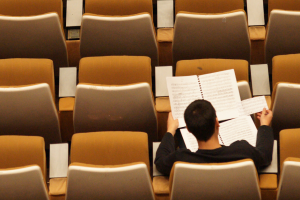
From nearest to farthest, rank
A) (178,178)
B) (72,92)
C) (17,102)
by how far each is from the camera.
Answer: (178,178)
(17,102)
(72,92)

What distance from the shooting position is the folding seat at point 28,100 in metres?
0.61

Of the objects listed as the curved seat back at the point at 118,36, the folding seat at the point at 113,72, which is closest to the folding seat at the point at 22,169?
the folding seat at the point at 113,72

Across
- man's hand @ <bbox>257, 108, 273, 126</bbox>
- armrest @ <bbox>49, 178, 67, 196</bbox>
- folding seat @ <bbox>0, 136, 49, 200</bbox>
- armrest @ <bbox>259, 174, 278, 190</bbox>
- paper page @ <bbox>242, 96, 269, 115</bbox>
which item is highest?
paper page @ <bbox>242, 96, 269, 115</bbox>

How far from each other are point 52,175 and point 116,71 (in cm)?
17

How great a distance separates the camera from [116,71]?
68 cm

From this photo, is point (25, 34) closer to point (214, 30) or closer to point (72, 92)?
point (72, 92)

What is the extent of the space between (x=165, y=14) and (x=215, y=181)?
42 centimetres

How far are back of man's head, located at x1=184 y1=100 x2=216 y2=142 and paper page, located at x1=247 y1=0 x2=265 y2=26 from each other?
0.98ft

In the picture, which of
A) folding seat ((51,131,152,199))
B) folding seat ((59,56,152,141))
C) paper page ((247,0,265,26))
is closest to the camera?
folding seat ((51,131,152,199))

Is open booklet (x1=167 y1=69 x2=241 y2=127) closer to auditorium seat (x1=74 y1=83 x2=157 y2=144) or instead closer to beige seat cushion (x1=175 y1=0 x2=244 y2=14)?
auditorium seat (x1=74 y1=83 x2=157 y2=144)

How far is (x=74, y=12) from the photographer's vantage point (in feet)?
2.79

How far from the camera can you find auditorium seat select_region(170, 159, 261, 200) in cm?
48

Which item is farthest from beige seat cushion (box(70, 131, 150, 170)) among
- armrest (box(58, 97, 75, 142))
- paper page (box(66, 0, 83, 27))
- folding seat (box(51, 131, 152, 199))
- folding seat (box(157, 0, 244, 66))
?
paper page (box(66, 0, 83, 27))

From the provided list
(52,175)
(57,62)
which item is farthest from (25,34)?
(52,175)
